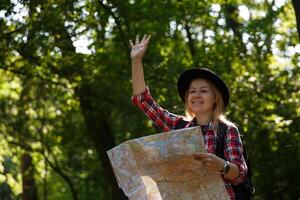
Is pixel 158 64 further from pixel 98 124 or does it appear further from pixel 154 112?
pixel 154 112

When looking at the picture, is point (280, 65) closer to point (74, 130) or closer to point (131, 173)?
point (74, 130)

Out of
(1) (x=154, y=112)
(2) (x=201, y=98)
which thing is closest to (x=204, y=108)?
(2) (x=201, y=98)

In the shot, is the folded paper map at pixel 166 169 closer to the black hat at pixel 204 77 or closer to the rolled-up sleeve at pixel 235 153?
the rolled-up sleeve at pixel 235 153

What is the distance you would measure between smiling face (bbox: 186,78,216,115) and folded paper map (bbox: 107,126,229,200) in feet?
1.58

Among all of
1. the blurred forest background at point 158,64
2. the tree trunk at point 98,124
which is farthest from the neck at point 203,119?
the tree trunk at point 98,124

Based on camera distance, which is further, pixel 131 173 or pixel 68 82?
pixel 68 82

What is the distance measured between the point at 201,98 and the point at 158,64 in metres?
6.51

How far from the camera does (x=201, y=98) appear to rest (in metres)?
3.98

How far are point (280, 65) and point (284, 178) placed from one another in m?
2.35

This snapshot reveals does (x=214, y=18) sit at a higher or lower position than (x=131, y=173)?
higher

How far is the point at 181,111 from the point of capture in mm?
9750

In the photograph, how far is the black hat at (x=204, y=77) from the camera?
3998 mm

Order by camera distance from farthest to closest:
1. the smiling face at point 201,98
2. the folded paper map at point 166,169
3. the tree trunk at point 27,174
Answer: the tree trunk at point 27,174, the smiling face at point 201,98, the folded paper map at point 166,169

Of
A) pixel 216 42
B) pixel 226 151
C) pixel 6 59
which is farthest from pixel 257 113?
pixel 226 151
